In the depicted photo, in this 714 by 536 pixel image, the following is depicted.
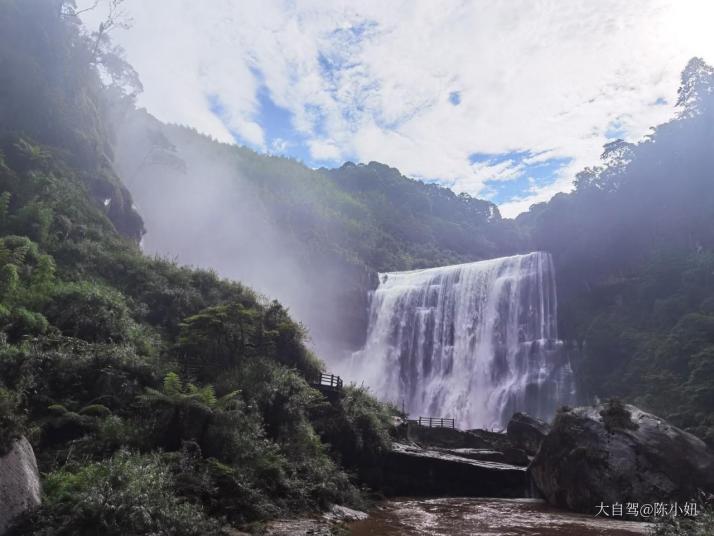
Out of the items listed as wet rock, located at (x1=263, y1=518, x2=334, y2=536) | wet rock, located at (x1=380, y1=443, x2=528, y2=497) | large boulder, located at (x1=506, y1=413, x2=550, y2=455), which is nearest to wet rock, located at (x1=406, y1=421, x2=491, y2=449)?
large boulder, located at (x1=506, y1=413, x2=550, y2=455)

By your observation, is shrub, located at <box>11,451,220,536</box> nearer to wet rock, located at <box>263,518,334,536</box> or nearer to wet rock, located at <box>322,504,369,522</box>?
wet rock, located at <box>263,518,334,536</box>

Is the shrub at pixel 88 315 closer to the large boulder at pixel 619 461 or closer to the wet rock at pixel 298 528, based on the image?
the wet rock at pixel 298 528

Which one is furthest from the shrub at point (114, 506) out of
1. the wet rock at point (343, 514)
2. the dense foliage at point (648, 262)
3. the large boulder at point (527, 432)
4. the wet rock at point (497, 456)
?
the dense foliage at point (648, 262)

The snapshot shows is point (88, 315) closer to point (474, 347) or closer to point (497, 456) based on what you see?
point (497, 456)

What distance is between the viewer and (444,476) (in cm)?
1980

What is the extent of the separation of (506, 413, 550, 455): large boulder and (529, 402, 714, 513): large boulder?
8.76m

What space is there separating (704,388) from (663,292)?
1160cm

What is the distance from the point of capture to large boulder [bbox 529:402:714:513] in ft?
48.8

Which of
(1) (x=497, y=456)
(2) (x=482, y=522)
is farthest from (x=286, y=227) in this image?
(2) (x=482, y=522)

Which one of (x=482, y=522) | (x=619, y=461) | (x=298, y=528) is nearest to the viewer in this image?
(x=298, y=528)

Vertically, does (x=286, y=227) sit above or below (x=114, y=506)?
above

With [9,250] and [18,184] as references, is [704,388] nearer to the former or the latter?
[9,250]

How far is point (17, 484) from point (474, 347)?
38.7 meters

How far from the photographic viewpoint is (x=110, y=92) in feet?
153
